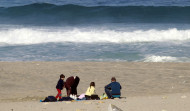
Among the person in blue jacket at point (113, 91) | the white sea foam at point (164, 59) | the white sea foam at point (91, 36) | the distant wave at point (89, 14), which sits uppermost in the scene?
the distant wave at point (89, 14)

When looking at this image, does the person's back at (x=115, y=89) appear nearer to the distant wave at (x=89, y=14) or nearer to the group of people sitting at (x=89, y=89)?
the group of people sitting at (x=89, y=89)

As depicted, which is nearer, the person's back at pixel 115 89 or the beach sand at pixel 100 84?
the beach sand at pixel 100 84

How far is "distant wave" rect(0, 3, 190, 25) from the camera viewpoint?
30.8 metres

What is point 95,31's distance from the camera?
24297mm

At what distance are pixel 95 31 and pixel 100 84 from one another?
1271cm

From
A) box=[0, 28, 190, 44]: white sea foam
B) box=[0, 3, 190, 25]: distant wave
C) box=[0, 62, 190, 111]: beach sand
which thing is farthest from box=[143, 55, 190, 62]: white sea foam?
box=[0, 3, 190, 25]: distant wave

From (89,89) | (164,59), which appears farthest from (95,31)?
(89,89)

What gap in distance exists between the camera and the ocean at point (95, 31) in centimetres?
1696

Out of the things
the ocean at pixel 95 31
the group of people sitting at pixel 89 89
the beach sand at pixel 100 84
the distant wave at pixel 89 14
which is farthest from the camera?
the distant wave at pixel 89 14

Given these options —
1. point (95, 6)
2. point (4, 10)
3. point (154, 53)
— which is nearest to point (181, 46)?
point (154, 53)

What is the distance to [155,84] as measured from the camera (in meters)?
11.9

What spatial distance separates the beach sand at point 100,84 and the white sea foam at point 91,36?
6707mm

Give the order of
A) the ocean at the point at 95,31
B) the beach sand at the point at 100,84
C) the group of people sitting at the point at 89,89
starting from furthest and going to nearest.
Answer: the ocean at the point at 95,31
the group of people sitting at the point at 89,89
the beach sand at the point at 100,84

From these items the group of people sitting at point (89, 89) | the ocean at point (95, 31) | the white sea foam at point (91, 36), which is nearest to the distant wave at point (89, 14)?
the ocean at point (95, 31)
